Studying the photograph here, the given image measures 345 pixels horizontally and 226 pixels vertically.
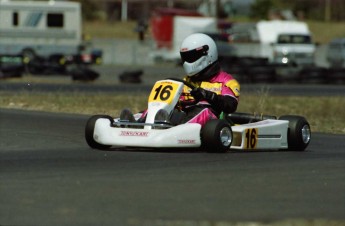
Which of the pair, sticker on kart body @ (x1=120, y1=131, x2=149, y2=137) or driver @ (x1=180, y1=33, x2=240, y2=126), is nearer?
sticker on kart body @ (x1=120, y1=131, x2=149, y2=137)

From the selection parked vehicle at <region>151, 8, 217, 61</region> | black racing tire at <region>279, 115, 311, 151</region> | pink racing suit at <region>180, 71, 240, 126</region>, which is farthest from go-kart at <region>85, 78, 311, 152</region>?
parked vehicle at <region>151, 8, 217, 61</region>

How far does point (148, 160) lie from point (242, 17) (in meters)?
79.6

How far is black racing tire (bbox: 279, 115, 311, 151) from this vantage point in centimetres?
1227

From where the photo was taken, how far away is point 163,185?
8852 millimetres

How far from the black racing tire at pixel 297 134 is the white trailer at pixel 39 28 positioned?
36.8 metres

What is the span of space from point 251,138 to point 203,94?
2.45 feet

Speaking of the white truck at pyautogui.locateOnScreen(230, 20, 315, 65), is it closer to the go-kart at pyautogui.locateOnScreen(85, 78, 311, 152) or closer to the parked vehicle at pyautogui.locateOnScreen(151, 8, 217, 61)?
the parked vehicle at pyautogui.locateOnScreen(151, 8, 217, 61)

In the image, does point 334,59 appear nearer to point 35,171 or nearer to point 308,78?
point 308,78

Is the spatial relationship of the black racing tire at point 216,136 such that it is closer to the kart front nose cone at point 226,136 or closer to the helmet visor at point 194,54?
the kart front nose cone at point 226,136

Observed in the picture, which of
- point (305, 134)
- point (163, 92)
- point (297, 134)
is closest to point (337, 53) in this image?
point (305, 134)

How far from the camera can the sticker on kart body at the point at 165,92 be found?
11.5m

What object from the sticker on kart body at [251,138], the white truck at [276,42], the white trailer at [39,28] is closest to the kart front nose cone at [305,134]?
the sticker on kart body at [251,138]

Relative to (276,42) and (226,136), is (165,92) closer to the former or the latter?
(226,136)

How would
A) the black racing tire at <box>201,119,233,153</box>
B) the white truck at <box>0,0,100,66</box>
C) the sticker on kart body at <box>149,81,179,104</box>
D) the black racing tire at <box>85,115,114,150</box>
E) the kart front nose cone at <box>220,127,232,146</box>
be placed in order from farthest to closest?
the white truck at <box>0,0,100,66</box> < the black racing tire at <box>85,115,114,150</box> < the sticker on kart body at <box>149,81,179,104</box> < the kart front nose cone at <box>220,127,232,146</box> < the black racing tire at <box>201,119,233,153</box>
